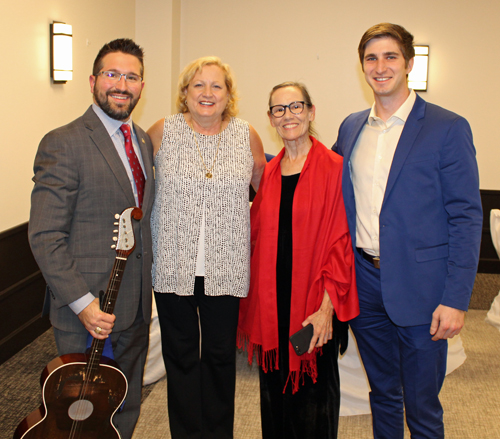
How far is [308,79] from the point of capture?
218 inches

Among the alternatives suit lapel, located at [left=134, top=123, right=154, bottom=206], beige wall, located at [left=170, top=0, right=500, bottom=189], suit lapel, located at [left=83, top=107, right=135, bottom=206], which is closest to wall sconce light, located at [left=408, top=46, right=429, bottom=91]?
beige wall, located at [left=170, top=0, right=500, bottom=189]

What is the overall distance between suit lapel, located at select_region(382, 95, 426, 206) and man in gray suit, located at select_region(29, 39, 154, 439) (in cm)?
91

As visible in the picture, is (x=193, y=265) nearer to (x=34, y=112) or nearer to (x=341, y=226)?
(x=341, y=226)

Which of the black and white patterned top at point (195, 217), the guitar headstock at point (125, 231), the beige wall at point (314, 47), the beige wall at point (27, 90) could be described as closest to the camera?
the guitar headstock at point (125, 231)

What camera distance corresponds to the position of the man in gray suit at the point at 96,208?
169cm

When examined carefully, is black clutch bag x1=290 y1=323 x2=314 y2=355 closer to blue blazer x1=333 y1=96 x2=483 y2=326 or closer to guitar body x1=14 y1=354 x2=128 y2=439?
blue blazer x1=333 y1=96 x2=483 y2=326

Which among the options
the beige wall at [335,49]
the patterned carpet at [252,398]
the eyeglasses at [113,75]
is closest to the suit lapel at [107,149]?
the eyeglasses at [113,75]

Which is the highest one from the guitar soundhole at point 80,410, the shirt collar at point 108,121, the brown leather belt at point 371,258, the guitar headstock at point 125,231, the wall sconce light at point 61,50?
the wall sconce light at point 61,50

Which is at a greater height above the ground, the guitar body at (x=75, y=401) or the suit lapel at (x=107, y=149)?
the suit lapel at (x=107, y=149)

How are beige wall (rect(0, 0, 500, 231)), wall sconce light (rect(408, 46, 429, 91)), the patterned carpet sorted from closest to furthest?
1. the patterned carpet
2. wall sconce light (rect(408, 46, 429, 91))
3. beige wall (rect(0, 0, 500, 231))

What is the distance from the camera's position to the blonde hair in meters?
2.06

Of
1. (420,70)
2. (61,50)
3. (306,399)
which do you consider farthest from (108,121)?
(420,70)

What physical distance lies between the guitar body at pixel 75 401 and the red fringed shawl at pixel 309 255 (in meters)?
0.63

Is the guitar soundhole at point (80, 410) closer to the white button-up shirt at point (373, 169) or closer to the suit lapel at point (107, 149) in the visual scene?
the suit lapel at point (107, 149)
